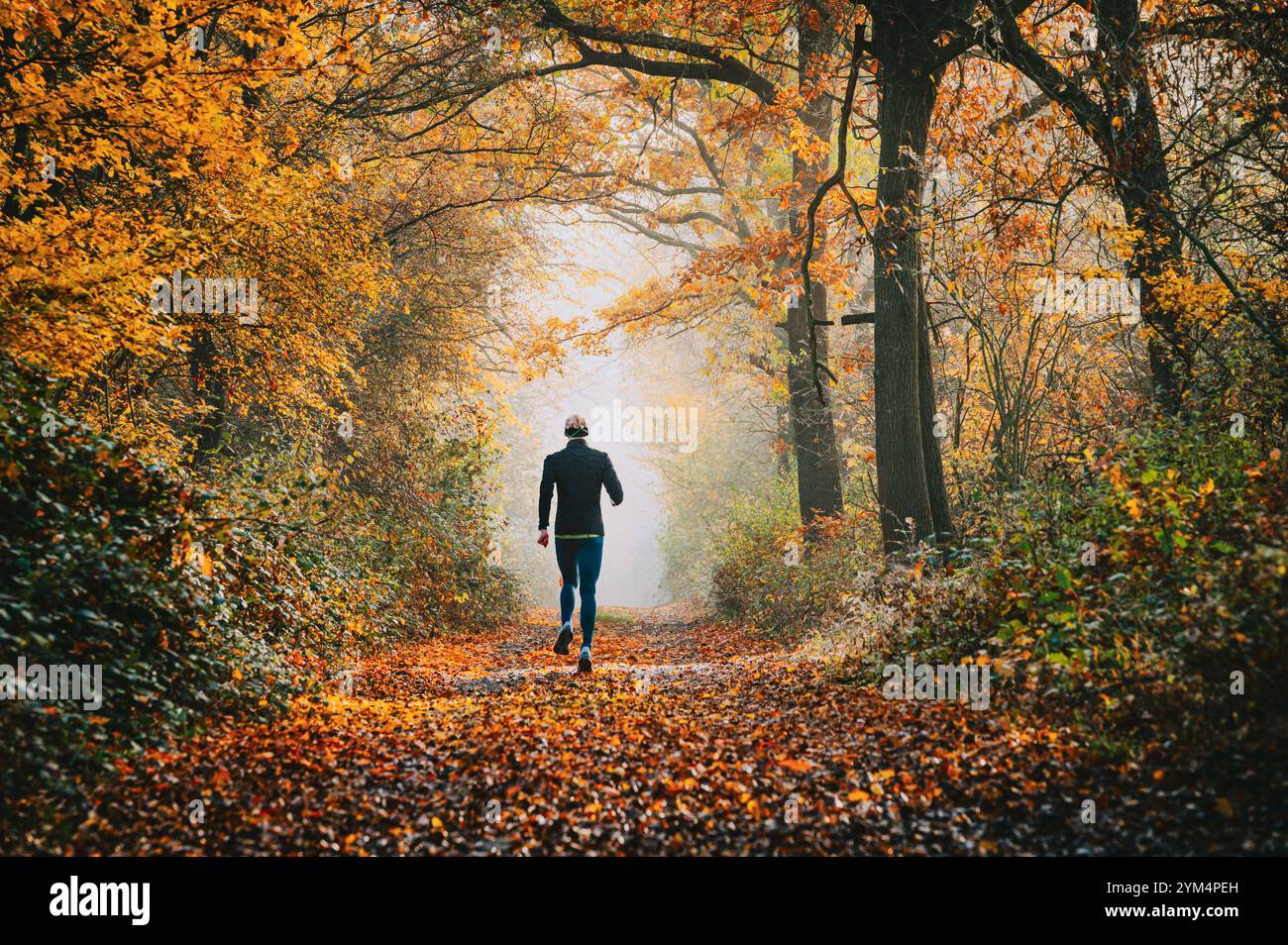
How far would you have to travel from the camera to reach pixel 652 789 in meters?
4.64

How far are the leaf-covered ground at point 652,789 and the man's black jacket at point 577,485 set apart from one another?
9.39ft

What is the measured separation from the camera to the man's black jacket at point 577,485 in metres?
8.93

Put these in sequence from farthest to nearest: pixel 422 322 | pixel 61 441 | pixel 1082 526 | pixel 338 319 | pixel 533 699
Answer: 1. pixel 422 322
2. pixel 338 319
3. pixel 533 699
4. pixel 1082 526
5. pixel 61 441

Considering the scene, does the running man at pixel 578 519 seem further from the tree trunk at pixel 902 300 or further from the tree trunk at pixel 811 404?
the tree trunk at pixel 811 404

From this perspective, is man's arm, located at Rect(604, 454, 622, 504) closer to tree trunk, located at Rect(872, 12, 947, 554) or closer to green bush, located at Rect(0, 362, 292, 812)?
tree trunk, located at Rect(872, 12, 947, 554)

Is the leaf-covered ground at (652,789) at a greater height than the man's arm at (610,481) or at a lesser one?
lesser

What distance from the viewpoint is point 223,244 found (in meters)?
8.88

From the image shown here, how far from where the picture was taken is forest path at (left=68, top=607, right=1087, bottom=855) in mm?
4055

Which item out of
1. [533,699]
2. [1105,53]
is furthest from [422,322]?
[1105,53]

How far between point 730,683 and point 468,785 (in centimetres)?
361

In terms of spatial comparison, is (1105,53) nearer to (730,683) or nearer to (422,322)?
(730,683)

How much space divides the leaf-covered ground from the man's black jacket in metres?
2.86

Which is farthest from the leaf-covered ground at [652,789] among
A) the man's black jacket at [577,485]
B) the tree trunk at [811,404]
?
the tree trunk at [811,404]

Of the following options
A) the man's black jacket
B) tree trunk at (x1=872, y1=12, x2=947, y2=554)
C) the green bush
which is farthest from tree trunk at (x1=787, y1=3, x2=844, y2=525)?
the green bush
